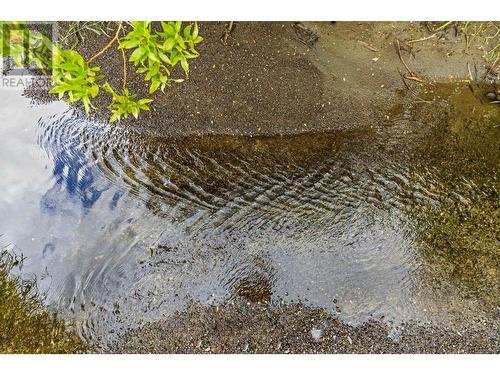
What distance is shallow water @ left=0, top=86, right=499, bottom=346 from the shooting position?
2.99 meters

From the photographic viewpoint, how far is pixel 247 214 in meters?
3.06

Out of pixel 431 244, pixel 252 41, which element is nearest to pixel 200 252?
pixel 252 41

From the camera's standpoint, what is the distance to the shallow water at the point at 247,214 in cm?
299

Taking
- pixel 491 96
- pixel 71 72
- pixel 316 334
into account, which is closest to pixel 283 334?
pixel 316 334

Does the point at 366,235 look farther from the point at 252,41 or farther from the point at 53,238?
the point at 53,238

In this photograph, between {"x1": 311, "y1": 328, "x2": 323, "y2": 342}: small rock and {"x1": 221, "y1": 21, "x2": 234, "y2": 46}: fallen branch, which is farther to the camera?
{"x1": 311, "y1": 328, "x2": 323, "y2": 342}: small rock

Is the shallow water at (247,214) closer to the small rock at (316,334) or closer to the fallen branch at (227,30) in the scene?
the small rock at (316,334)

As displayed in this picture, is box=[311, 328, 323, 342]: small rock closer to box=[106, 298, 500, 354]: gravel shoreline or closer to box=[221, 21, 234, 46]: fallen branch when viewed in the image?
box=[106, 298, 500, 354]: gravel shoreline

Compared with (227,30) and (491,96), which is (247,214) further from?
(491,96)

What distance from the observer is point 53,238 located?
121 inches

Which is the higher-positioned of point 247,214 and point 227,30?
point 227,30

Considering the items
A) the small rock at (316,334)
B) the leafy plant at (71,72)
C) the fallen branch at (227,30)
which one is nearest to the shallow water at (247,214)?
the small rock at (316,334)

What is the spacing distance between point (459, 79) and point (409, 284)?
1752 millimetres

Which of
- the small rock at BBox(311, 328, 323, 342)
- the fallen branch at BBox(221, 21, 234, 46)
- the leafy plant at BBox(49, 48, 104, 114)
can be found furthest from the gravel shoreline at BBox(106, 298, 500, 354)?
the fallen branch at BBox(221, 21, 234, 46)
